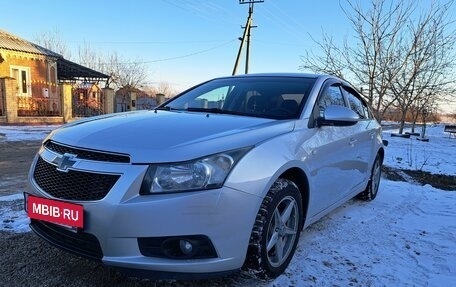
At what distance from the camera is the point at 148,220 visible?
7.20ft

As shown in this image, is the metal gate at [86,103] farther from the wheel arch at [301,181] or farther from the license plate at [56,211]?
the wheel arch at [301,181]

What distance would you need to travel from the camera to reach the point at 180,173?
7.47 ft

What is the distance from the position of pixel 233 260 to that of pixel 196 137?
2.57ft

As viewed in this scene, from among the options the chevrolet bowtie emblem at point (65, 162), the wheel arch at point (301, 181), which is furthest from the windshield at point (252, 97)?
the chevrolet bowtie emblem at point (65, 162)

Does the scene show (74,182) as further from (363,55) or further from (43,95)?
(43,95)

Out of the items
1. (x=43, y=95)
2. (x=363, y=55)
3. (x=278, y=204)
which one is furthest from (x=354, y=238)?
(x=43, y=95)

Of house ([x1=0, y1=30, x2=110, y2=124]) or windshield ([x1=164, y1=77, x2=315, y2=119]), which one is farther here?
house ([x1=0, y1=30, x2=110, y2=124])

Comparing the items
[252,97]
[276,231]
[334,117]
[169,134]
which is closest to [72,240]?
[169,134]

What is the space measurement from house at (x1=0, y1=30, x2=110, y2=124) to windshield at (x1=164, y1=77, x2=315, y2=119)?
16.3 m

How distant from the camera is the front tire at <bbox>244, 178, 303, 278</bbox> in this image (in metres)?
2.59

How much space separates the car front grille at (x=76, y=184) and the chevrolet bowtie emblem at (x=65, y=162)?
30mm

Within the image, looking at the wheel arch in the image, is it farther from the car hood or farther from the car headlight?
the car headlight

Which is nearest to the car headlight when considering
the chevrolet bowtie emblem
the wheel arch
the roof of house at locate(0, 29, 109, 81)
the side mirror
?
the chevrolet bowtie emblem

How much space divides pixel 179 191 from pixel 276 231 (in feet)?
3.16
